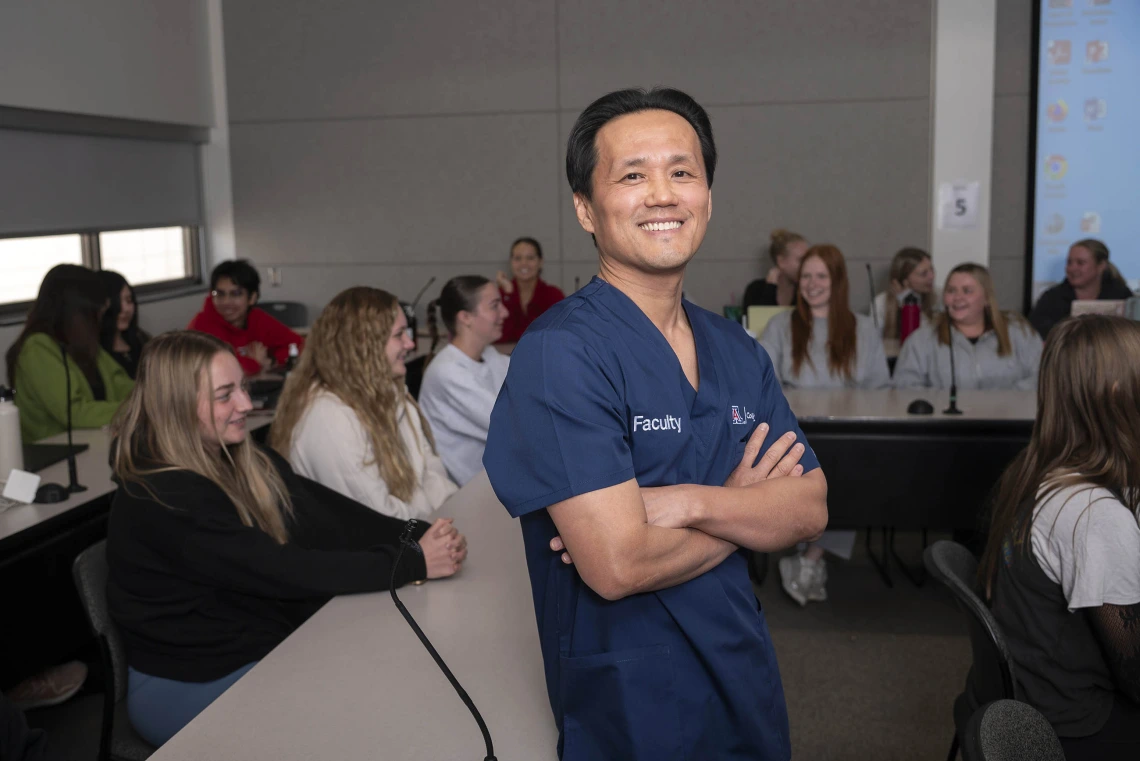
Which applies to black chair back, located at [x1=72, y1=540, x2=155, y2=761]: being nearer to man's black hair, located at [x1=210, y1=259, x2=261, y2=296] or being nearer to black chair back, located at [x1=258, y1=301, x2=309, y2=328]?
man's black hair, located at [x1=210, y1=259, x2=261, y2=296]

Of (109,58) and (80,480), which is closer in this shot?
(80,480)

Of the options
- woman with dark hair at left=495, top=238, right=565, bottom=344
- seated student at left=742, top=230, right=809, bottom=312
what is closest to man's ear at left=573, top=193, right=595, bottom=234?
seated student at left=742, top=230, right=809, bottom=312

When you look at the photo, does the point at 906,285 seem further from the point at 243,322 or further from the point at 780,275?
the point at 243,322

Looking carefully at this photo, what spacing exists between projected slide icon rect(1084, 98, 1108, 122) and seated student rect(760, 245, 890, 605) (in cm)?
264

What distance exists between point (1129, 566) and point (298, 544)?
1.56 metres

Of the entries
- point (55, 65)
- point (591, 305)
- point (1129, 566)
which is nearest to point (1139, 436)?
point (1129, 566)

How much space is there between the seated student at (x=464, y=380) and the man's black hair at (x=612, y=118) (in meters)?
1.99

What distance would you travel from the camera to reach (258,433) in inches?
138

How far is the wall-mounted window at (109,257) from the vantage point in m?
5.03

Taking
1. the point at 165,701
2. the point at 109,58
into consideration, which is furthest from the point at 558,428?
the point at 109,58

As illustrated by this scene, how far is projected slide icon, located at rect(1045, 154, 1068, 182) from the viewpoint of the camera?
18.9 ft

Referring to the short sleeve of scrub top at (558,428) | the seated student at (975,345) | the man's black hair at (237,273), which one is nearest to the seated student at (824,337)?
the seated student at (975,345)

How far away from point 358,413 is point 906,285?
3.69m

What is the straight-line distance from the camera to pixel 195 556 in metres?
1.81
